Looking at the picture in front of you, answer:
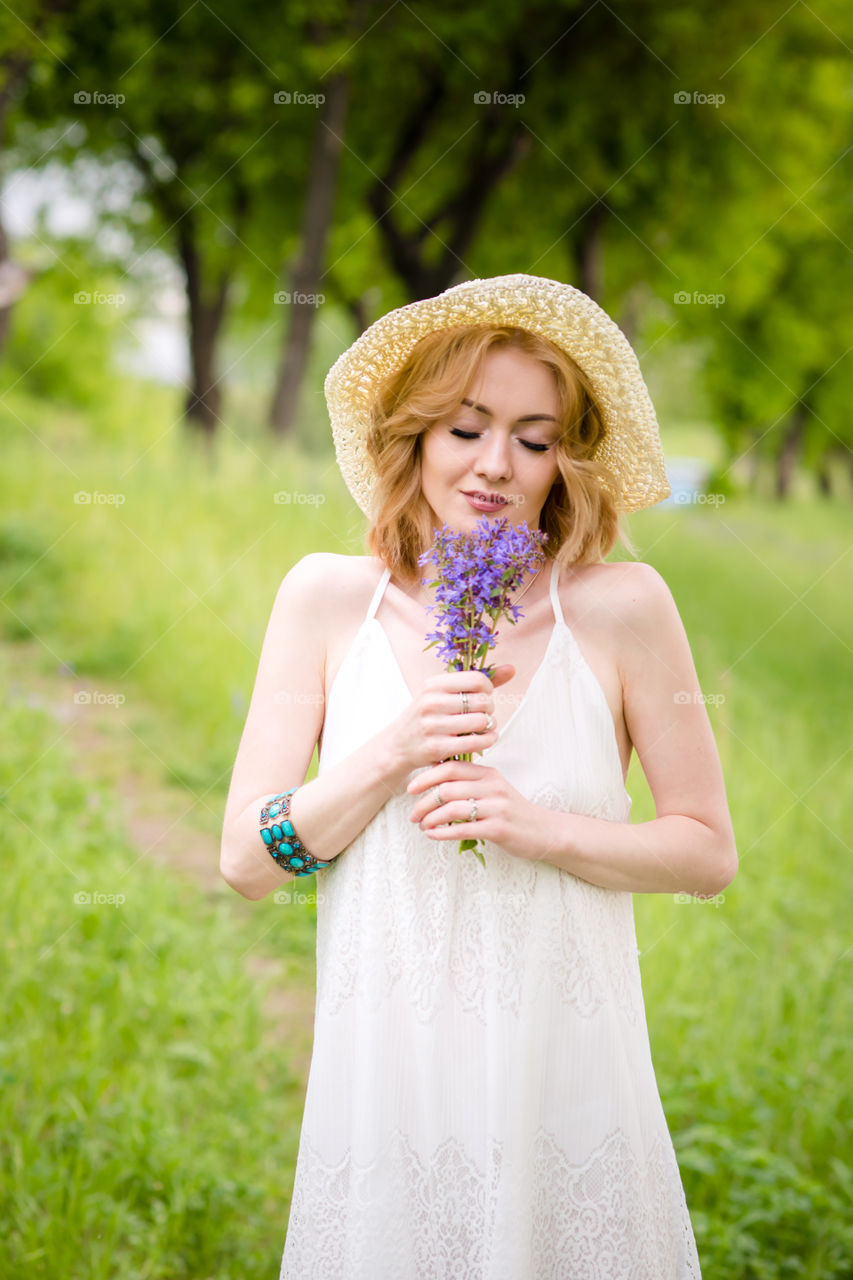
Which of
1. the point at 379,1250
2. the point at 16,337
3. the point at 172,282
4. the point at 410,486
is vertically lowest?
the point at 379,1250

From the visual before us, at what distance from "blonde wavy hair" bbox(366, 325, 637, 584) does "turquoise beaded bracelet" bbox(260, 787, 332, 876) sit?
51 cm

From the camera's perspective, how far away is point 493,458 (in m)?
1.94

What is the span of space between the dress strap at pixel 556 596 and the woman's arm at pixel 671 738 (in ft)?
0.34

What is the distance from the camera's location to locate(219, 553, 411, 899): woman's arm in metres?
1.84

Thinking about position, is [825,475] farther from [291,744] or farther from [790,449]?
[291,744]

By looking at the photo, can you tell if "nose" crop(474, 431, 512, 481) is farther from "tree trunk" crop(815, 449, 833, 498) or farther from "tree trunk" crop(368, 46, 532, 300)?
"tree trunk" crop(815, 449, 833, 498)

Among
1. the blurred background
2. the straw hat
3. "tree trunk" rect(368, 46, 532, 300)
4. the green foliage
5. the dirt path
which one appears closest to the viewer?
the straw hat

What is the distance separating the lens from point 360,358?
2189mm

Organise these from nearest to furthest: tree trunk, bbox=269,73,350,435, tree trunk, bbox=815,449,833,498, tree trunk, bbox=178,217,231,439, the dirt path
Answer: the dirt path < tree trunk, bbox=269,73,350,435 < tree trunk, bbox=178,217,231,439 < tree trunk, bbox=815,449,833,498

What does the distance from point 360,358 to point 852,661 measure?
325 inches

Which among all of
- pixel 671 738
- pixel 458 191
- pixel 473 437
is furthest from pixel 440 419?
pixel 458 191

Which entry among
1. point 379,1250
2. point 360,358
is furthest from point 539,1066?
point 360,358

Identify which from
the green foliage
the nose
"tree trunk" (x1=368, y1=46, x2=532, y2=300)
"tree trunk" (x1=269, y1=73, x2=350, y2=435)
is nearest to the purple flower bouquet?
the nose

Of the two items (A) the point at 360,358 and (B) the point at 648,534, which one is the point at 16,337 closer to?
(B) the point at 648,534
